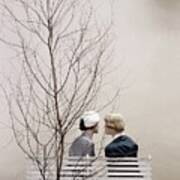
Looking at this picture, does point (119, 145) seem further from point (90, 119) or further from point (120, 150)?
point (90, 119)

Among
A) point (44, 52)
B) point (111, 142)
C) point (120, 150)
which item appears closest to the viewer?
point (120, 150)

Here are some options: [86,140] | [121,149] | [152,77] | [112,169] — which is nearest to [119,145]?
[121,149]

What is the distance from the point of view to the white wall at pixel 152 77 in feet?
19.9

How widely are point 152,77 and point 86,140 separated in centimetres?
186

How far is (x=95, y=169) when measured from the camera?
4.25m

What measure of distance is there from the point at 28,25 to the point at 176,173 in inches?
92.7

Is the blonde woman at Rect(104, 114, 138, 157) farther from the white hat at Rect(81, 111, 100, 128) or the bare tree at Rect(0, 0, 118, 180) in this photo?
the bare tree at Rect(0, 0, 118, 180)

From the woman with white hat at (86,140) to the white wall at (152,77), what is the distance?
1390mm

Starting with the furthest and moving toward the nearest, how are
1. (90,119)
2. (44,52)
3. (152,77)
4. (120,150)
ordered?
(152,77)
(44,52)
(90,119)
(120,150)

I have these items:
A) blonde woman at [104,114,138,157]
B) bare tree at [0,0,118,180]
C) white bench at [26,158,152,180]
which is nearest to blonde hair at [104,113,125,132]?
blonde woman at [104,114,138,157]

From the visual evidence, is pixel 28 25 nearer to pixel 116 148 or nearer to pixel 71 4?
pixel 71 4

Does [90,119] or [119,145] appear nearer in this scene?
[119,145]

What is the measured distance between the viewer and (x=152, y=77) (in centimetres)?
617

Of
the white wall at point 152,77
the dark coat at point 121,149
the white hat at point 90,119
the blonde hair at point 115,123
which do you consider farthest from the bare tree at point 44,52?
the dark coat at point 121,149
